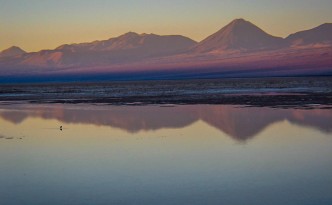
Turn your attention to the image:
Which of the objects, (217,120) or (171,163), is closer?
(171,163)

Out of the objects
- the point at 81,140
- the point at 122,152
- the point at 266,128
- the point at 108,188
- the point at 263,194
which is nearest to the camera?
the point at 263,194

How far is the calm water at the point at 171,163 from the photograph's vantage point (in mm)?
7160

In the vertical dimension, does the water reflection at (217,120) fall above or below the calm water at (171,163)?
below

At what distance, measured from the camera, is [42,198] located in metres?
7.20

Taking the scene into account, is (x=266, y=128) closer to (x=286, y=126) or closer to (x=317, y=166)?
(x=286, y=126)

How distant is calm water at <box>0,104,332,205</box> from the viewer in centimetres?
716

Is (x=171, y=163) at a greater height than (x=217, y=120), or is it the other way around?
(x=171, y=163)

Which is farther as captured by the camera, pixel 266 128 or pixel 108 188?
pixel 266 128

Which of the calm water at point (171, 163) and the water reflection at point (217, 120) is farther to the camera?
the water reflection at point (217, 120)

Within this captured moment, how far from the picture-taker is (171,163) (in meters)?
9.60

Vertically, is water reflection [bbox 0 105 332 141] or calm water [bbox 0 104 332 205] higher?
calm water [bbox 0 104 332 205]

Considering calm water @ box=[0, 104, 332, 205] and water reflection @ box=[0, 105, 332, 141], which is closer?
calm water @ box=[0, 104, 332, 205]

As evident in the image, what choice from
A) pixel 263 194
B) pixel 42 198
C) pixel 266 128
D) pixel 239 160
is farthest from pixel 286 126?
pixel 42 198

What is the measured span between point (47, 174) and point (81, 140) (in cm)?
451
